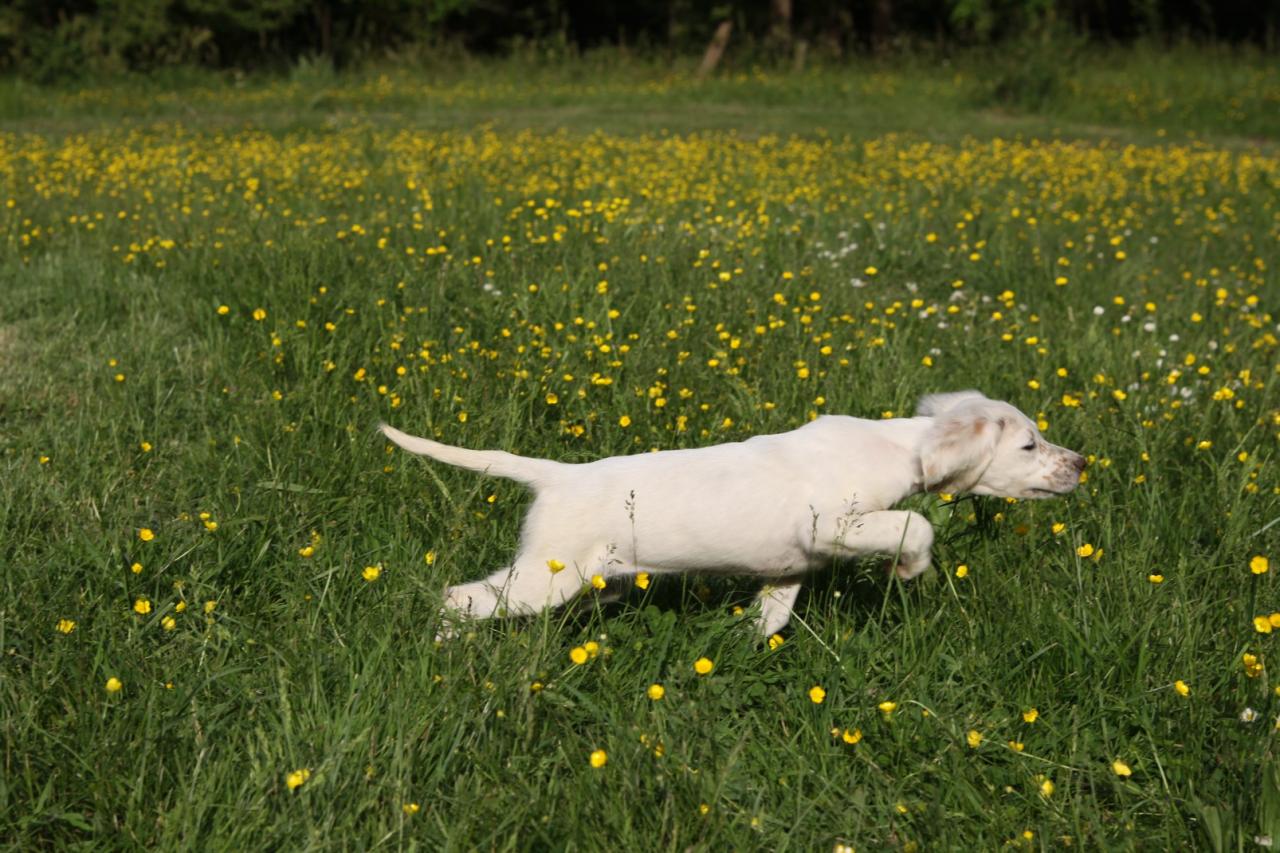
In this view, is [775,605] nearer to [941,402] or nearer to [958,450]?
[958,450]

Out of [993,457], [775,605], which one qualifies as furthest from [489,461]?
[993,457]

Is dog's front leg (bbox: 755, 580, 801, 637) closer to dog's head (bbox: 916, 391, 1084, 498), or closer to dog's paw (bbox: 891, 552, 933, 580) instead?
dog's paw (bbox: 891, 552, 933, 580)

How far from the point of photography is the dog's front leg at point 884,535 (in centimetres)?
299

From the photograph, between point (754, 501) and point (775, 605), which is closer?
point (754, 501)

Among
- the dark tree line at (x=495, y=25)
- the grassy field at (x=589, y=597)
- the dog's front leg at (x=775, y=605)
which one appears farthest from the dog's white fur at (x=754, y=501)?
the dark tree line at (x=495, y=25)

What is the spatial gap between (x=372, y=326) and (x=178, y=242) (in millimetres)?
2143

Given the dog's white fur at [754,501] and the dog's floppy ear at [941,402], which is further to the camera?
the dog's floppy ear at [941,402]

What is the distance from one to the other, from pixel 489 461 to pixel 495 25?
25.7m

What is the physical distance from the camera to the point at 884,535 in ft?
9.85

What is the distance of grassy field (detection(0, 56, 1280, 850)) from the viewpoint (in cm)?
242

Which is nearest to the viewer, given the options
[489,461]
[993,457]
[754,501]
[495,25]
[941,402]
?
[754,501]

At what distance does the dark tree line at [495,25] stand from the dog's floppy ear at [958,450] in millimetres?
14806

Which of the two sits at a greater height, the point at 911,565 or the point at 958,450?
the point at 958,450

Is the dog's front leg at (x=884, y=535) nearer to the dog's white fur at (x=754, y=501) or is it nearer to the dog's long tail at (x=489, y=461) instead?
the dog's white fur at (x=754, y=501)
